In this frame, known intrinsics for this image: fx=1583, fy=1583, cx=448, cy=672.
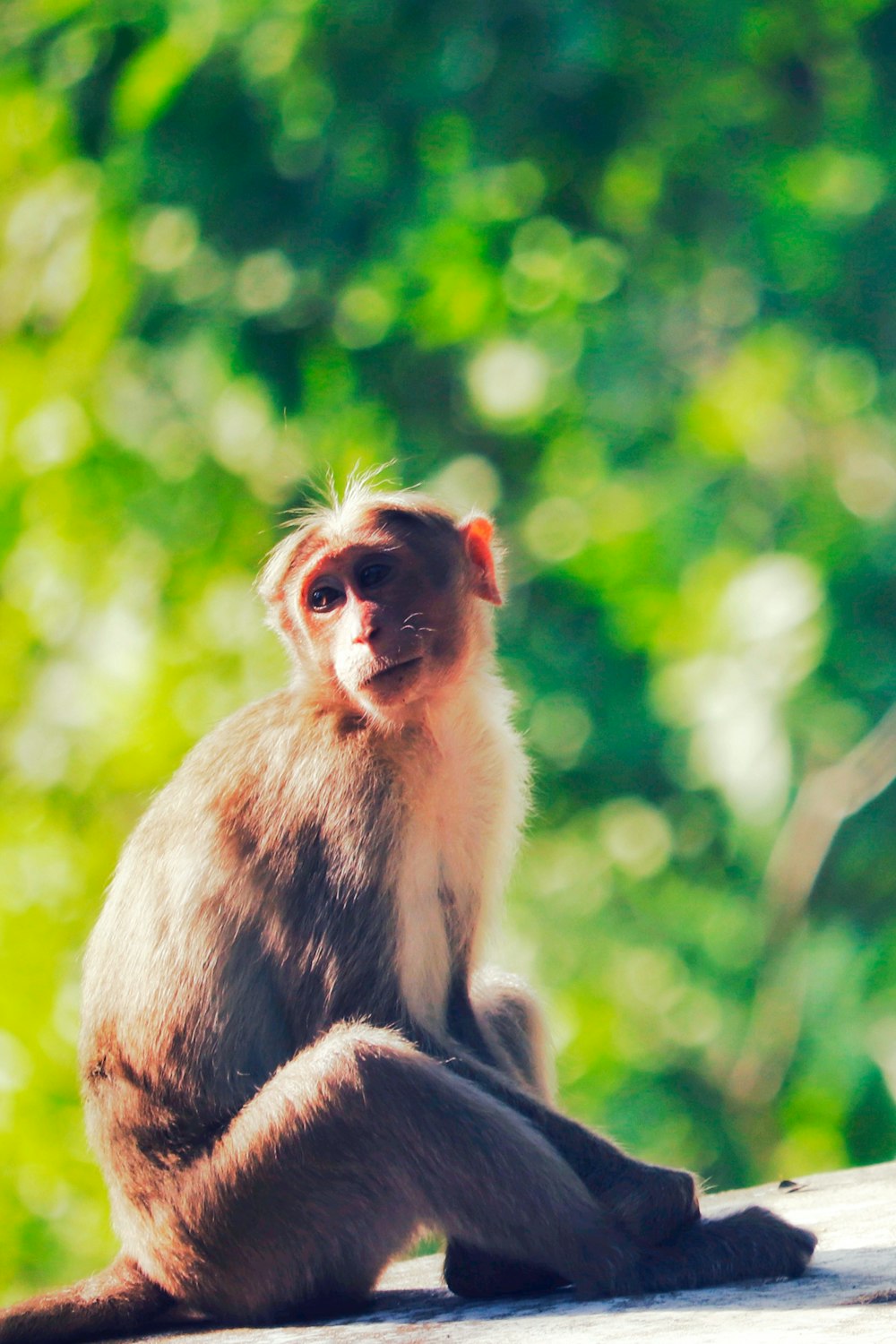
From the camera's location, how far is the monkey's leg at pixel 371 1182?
131 inches

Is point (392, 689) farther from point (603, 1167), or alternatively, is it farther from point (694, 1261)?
point (694, 1261)

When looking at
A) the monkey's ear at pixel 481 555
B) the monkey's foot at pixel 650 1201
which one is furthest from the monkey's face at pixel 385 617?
the monkey's foot at pixel 650 1201

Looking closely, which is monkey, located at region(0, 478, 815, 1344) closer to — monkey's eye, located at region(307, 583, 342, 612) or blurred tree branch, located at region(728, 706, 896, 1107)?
monkey's eye, located at region(307, 583, 342, 612)

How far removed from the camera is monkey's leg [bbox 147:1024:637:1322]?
334 cm

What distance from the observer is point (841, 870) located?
290 inches

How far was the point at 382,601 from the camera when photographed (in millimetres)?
4117

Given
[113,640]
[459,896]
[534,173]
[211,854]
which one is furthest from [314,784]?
[534,173]

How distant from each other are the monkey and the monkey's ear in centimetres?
14

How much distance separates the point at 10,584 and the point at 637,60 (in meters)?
4.26

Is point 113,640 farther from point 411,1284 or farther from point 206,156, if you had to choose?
point 411,1284

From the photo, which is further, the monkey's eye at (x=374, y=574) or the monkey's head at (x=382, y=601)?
the monkey's eye at (x=374, y=574)

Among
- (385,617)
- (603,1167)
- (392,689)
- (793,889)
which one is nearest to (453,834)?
(392,689)

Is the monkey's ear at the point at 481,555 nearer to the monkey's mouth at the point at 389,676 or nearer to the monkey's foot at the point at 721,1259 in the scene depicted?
the monkey's mouth at the point at 389,676

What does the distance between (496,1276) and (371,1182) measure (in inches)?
18.6
